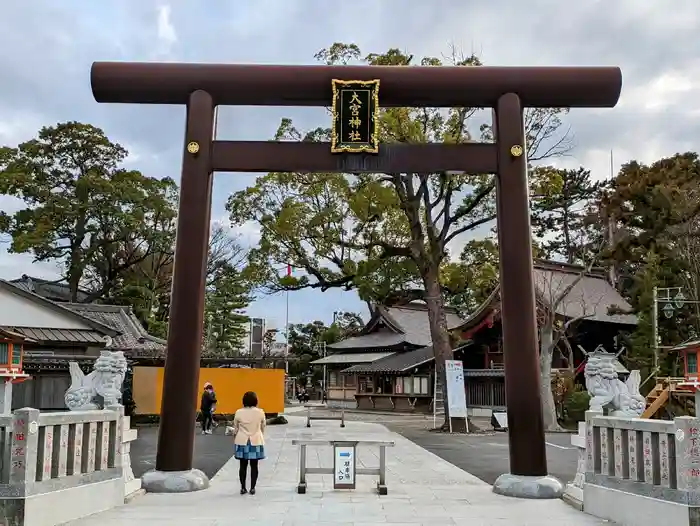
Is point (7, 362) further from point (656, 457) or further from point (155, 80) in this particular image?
point (656, 457)

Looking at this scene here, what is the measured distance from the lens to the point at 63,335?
75.7ft

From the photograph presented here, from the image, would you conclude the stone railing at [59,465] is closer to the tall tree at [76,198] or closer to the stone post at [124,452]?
the stone post at [124,452]

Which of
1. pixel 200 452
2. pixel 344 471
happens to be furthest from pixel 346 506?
pixel 200 452

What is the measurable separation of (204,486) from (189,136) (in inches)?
209

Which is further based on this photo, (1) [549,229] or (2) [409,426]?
(1) [549,229]

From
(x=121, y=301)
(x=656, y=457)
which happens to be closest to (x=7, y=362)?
(x=656, y=457)

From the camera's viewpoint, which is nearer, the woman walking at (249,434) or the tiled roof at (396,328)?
the woman walking at (249,434)

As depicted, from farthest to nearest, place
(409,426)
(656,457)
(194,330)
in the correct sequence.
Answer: (409,426)
(194,330)
(656,457)

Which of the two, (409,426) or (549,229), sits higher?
(549,229)

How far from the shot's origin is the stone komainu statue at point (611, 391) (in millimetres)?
9070

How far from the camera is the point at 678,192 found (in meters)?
29.9

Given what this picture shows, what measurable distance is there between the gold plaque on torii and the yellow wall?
56.0 feet

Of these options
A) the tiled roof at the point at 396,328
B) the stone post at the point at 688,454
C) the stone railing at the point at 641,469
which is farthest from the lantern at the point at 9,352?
the tiled roof at the point at 396,328

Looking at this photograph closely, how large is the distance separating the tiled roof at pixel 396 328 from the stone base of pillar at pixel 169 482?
32.3 m
